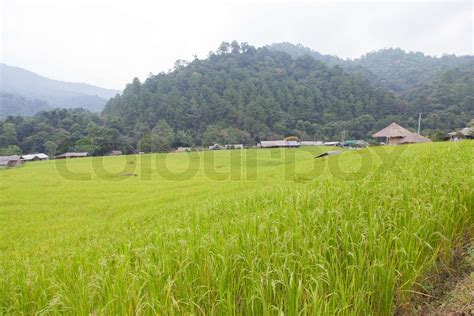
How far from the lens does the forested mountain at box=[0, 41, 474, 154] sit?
57.9 metres

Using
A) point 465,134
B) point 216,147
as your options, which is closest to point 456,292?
point 465,134

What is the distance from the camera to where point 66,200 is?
1389 cm

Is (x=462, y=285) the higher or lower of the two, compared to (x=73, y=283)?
higher

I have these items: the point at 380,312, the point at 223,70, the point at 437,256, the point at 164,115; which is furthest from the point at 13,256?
the point at 223,70

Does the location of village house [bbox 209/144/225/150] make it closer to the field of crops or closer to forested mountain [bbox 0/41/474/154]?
forested mountain [bbox 0/41/474/154]

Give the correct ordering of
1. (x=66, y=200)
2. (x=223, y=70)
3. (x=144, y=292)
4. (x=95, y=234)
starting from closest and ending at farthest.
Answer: (x=144, y=292)
(x=95, y=234)
(x=66, y=200)
(x=223, y=70)

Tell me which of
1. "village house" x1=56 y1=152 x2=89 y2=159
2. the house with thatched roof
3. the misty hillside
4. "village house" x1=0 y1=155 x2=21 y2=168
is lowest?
"village house" x1=0 y1=155 x2=21 y2=168

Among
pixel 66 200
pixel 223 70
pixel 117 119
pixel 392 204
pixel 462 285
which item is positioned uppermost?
pixel 223 70

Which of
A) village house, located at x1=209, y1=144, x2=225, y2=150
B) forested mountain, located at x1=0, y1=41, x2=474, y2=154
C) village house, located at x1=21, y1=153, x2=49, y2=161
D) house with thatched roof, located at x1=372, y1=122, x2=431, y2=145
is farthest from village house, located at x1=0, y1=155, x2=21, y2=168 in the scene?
house with thatched roof, located at x1=372, y1=122, x2=431, y2=145

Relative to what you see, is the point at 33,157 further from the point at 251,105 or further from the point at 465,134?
the point at 465,134

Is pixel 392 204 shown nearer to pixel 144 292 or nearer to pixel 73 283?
pixel 144 292

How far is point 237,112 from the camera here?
73375mm

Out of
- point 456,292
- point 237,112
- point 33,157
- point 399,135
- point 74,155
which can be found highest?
point 237,112

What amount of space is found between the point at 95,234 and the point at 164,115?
68127mm
